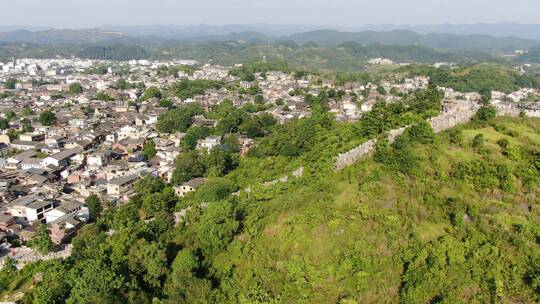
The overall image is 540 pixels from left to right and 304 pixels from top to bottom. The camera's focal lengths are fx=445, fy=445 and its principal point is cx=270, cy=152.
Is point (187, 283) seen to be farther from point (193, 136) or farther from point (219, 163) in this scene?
point (193, 136)

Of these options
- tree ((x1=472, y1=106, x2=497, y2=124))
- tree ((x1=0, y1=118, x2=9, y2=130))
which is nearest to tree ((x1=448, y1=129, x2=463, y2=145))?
tree ((x1=472, y1=106, x2=497, y2=124))

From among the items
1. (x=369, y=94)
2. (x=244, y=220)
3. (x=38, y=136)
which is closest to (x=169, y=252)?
(x=244, y=220)

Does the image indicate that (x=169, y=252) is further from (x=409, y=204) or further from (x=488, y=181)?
(x=488, y=181)

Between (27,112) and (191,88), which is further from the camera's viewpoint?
(191,88)

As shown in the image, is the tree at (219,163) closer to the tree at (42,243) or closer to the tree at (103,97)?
the tree at (42,243)

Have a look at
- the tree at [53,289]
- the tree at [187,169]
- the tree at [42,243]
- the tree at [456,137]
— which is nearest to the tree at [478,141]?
the tree at [456,137]

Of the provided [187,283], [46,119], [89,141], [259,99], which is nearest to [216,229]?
[187,283]
